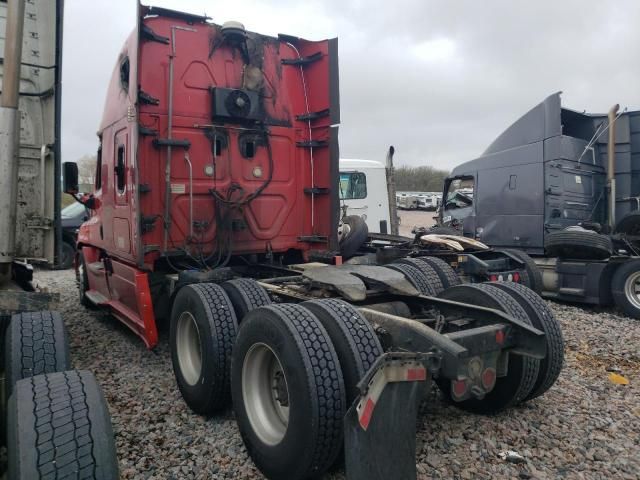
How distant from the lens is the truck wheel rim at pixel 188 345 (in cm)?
411

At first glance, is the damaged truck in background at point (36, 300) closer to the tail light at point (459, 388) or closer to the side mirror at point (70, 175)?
the side mirror at point (70, 175)

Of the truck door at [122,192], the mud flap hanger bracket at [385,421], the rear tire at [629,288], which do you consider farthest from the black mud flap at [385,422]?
the rear tire at [629,288]

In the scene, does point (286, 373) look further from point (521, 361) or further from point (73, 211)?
point (73, 211)

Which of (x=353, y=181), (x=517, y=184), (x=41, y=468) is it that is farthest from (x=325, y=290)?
(x=353, y=181)

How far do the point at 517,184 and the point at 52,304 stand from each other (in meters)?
7.50

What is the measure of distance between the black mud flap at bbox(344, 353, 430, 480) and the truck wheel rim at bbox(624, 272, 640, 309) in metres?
6.19

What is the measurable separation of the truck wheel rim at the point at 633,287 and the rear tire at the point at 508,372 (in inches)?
182

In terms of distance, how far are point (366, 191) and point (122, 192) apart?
627cm

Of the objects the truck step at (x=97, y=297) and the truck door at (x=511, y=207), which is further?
the truck door at (x=511, y=207)

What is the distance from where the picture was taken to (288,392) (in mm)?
2738

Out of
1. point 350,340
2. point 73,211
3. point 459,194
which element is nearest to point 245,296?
point 350,340

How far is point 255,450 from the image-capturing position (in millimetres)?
2979

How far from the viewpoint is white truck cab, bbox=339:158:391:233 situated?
1064 cm

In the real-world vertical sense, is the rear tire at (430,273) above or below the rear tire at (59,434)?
above
